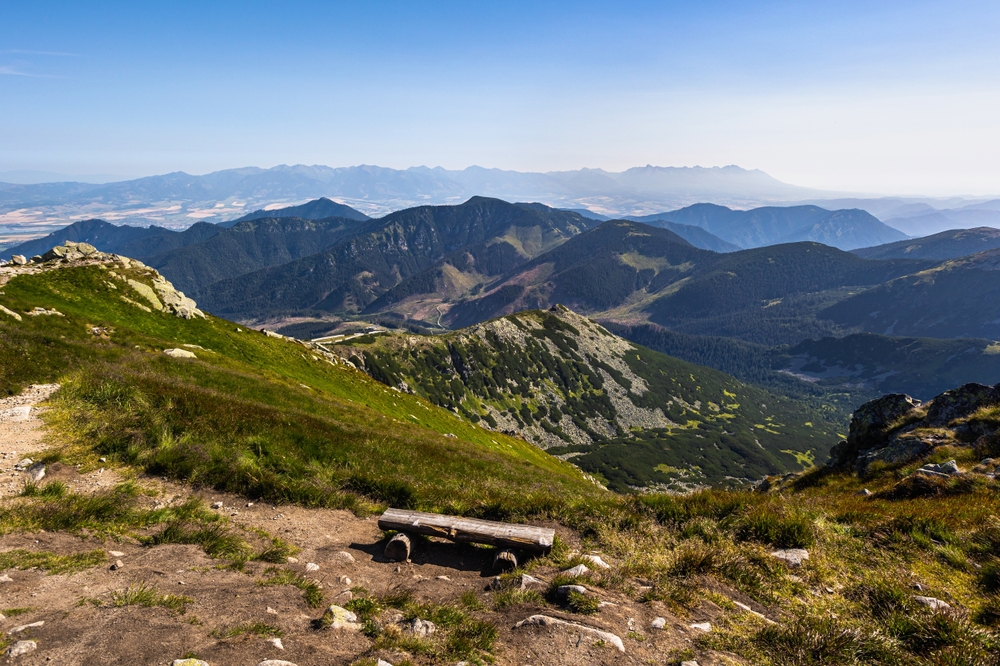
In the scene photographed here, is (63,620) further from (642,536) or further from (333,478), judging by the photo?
(642,536)

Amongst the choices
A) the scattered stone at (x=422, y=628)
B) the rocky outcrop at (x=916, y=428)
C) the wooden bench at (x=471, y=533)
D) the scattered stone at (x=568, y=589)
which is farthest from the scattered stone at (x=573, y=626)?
the rocky outcrop at (x=916, y=428)

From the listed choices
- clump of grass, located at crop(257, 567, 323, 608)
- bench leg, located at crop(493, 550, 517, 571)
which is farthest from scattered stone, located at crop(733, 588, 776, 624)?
clump of grass, located at crop(257, 567, 323, 608)

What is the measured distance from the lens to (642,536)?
40.1 ft

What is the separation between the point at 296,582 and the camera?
9477 millimetres

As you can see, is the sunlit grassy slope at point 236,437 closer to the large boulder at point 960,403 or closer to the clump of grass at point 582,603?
the clump of grass at point 582,603

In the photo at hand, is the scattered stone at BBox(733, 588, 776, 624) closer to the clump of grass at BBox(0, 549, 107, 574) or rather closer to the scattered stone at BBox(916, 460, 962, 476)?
the scattered stone at BBox(916, 460, 962, 476)

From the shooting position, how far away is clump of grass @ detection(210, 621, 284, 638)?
7.33 m

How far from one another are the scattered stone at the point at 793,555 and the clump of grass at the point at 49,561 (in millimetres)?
15748

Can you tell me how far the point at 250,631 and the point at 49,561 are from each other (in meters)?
5.05

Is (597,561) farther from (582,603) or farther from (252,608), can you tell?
(252,608)

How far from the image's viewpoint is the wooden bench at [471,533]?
1114 cm

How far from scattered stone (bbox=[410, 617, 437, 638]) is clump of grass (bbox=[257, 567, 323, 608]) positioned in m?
2.09

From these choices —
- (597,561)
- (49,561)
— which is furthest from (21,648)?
(597,561)

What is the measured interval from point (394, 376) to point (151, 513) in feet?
572
